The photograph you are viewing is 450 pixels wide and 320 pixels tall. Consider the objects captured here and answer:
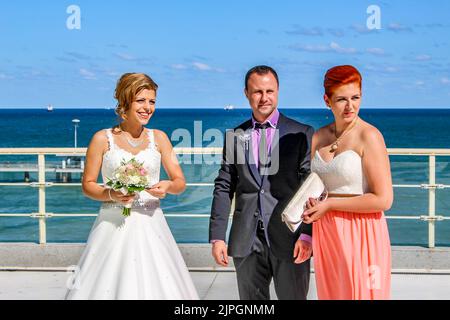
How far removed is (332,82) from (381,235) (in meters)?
0.69

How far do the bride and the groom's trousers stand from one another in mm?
428

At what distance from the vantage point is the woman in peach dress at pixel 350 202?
3229 millimetres

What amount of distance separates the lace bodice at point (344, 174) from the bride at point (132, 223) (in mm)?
942

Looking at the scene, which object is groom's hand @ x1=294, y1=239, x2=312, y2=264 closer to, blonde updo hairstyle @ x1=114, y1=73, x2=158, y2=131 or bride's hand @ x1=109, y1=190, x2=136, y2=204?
bride's hand @ x1=109, y1=190, x2=136, y2=204

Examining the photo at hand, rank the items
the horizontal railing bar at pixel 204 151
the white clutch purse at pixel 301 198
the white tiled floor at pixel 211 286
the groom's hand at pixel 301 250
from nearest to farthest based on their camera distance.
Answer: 1. the white clutch purse at pixel 301 198
2. the groom's hand at pixel 301 250
3. the white tiled floor at pixel 211 286
4. the horizontal railing bar at pixel 204 151

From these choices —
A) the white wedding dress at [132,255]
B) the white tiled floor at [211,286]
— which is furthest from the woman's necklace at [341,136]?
the white tiled floor at [211,286]

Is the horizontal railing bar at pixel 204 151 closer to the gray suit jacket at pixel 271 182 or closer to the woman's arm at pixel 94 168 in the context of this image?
the woman's arm at pixel 94 168

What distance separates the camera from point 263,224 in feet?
12.0

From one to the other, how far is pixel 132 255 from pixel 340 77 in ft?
4.88

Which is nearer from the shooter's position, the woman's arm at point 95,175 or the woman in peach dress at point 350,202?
the woman in peach dress at point 350,202

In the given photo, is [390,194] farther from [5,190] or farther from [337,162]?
[5,190]

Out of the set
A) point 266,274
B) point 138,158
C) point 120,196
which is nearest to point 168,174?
point 138,158

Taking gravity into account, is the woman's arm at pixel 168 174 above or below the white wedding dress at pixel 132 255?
above
